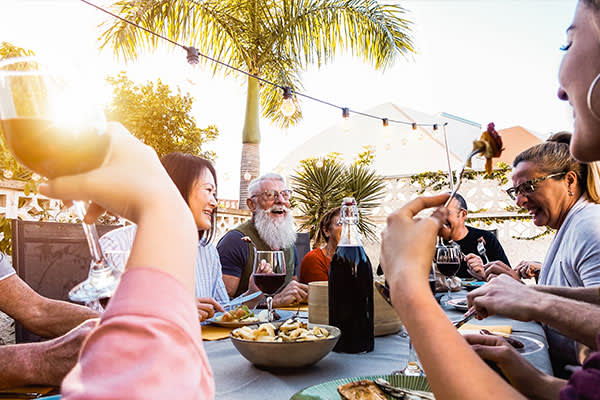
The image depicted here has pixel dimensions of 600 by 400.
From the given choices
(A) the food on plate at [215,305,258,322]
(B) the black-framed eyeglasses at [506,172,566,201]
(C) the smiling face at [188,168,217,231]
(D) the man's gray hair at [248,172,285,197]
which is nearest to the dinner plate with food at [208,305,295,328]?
(A) the food on plate at [215,305,258,322]

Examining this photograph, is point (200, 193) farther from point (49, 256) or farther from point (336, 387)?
point (336, 387)

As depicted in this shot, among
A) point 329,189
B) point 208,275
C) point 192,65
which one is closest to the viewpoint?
point 208,275

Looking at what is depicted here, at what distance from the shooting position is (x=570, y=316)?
4.20ft

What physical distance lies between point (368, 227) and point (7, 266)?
27.6 feet

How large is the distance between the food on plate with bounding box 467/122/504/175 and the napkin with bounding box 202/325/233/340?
1.00 meters

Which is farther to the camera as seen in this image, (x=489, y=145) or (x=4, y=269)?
(x=4, y=269)

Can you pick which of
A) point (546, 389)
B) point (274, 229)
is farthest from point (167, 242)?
point (274, 229)

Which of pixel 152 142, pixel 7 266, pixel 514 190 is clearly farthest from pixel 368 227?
pixel 7 266

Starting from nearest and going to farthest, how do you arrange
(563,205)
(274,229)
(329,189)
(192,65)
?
(563,205), (274,229), (192,65), (329,189)

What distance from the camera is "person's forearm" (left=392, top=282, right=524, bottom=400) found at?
2.07 feet

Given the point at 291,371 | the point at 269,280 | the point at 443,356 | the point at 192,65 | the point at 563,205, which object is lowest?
the point at 291,371

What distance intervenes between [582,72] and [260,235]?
3.13 meters

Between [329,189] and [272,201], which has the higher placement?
[329,189]

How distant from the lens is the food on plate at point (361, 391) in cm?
79
